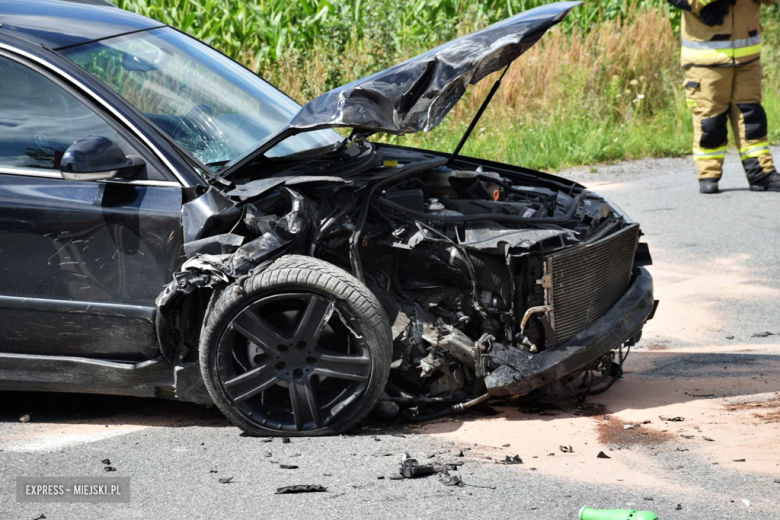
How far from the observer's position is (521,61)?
12.1 m

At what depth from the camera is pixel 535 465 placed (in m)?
3.93

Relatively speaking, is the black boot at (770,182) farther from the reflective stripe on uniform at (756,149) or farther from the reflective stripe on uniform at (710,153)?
the reflective stripe on uniform at (710,153)

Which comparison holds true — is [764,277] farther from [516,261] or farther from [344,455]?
[344,455]

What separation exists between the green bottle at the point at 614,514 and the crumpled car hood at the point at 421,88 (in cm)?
176

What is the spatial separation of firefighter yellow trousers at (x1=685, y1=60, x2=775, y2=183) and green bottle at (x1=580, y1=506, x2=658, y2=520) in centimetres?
696

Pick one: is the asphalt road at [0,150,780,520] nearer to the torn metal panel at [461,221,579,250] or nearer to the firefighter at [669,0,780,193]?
the torn metal panel at [461,221,579,250]

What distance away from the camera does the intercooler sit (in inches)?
171

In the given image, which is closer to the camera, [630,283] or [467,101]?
[630,283]

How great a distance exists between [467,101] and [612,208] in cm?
703

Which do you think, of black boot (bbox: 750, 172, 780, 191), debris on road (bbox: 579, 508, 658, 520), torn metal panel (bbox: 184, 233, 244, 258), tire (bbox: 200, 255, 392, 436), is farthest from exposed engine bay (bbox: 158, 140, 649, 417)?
black boot (bbox: 750, 172, 780, 191)

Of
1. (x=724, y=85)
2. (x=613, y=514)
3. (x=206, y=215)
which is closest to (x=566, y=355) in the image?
(x=613, y=514)

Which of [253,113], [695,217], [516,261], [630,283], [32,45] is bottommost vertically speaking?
[695,217]

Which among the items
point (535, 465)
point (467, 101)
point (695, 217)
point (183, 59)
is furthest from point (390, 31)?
point (535, 465)

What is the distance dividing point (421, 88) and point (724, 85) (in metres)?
6.33
